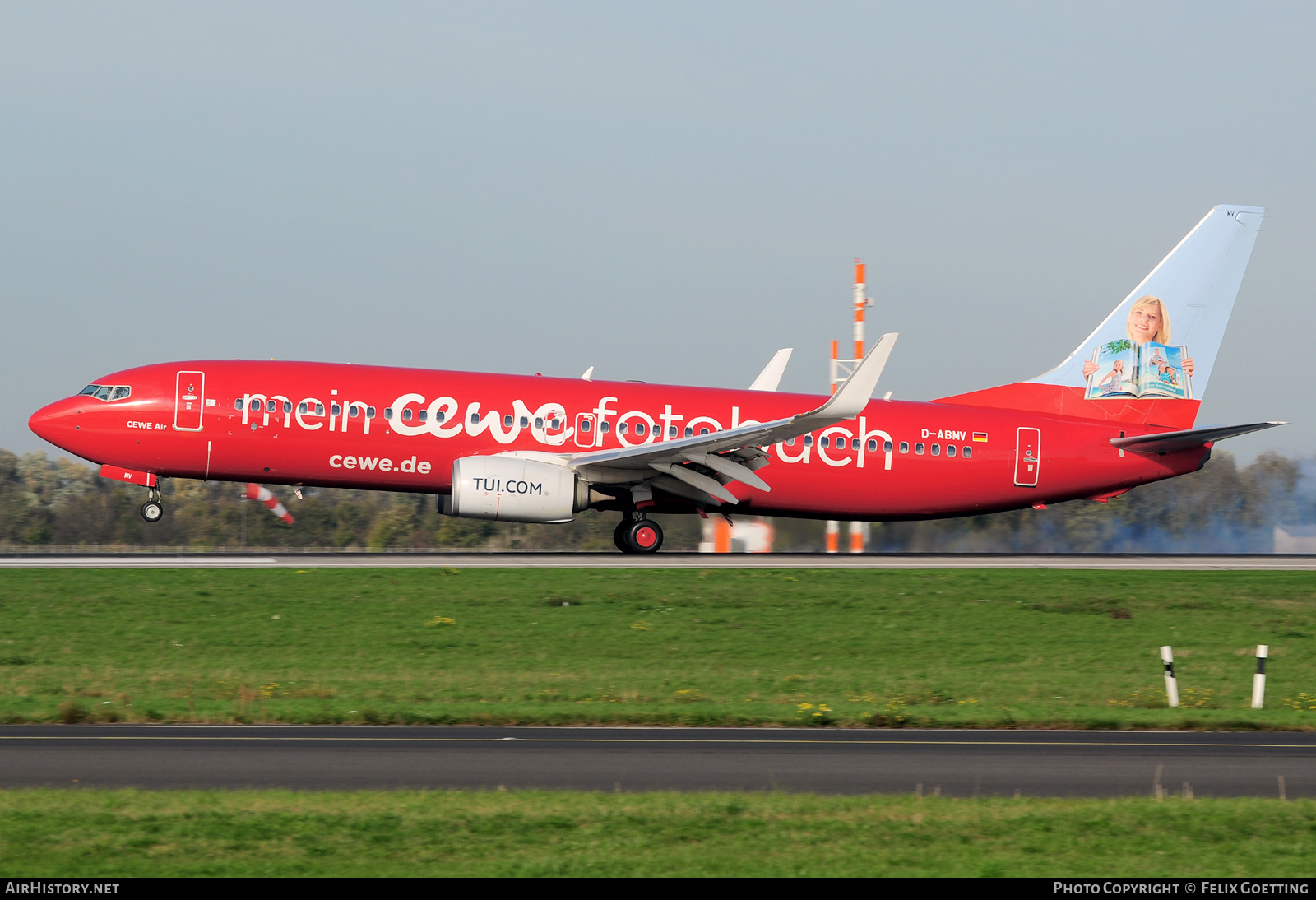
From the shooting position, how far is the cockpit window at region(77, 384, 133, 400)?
105ft

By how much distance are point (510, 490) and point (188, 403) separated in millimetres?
7948

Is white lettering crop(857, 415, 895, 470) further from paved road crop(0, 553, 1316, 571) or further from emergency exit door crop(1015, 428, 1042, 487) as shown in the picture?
emergency exit door crop(1015, 428, 1042, 487)

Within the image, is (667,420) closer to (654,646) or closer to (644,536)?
(644,536)

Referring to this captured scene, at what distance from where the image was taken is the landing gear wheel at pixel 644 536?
3397cm

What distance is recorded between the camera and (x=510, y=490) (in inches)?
1220

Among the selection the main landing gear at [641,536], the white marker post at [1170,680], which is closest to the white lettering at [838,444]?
A: the main landing gear at [641,536]

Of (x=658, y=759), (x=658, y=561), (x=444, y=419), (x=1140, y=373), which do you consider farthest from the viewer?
(x=1140, y=373)

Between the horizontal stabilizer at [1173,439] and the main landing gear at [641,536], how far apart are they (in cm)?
1262

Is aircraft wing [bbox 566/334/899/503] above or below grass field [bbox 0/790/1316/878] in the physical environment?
above

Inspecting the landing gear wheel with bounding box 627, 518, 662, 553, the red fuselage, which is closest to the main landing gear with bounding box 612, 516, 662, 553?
the landing gear wheel with bounding box 627, 518, 662, 553

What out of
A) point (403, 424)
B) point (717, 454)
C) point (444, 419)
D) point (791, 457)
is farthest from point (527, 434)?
point (791, 457)

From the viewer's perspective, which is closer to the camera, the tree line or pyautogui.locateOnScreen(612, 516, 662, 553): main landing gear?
pyautogui.locateOnScreen(612, 516, 662, 553): main landing gear

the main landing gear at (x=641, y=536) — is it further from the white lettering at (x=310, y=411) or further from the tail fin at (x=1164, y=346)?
the tail fin at (x=1164, y=346)

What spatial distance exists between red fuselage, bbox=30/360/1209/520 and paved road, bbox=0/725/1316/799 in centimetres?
1682
